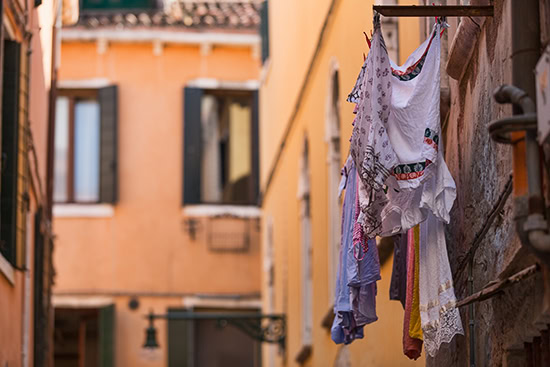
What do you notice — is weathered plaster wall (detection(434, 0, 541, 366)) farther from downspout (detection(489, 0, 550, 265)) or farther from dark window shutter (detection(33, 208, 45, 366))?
dark window shutter (detection(33, 208, 45, 366))

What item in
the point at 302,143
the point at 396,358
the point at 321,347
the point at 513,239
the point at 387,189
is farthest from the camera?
the point at 302,143

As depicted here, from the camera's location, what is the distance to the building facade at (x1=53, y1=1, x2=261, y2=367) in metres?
22.0

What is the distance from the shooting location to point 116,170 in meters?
22.4

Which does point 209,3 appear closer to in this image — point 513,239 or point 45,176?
point 45,176

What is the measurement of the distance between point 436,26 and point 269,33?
13.5 m

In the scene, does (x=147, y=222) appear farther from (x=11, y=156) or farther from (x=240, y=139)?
(x=11, y=156)

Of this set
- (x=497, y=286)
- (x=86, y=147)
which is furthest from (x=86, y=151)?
(x=497, y=286)

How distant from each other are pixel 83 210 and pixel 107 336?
6.96 ft

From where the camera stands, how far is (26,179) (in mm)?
11914

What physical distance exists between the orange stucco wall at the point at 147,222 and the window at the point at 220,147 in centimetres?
23

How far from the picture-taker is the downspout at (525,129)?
557 centimetres

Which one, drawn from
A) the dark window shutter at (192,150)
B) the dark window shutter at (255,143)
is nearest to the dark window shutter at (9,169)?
the dark window shutter at (192,150)

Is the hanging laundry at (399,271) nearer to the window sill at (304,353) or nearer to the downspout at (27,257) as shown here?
the downspout at (27,257)

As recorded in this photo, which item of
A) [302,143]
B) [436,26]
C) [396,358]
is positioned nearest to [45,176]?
[302,143]
